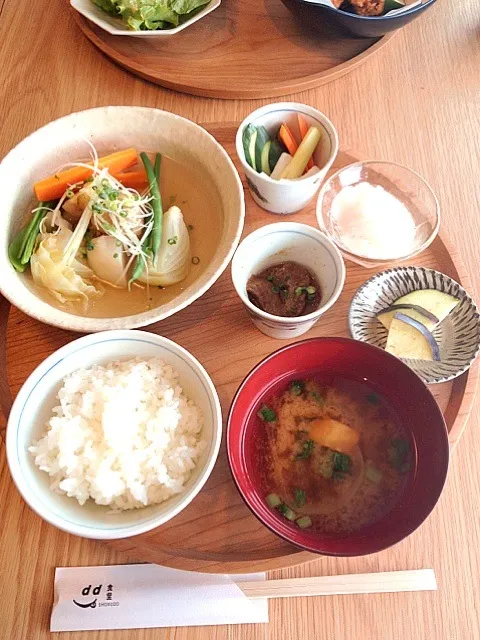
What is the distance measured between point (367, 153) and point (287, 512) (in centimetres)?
113

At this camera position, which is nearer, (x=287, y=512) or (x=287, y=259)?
(x=287, y=512)

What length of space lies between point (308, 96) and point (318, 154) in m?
0.42

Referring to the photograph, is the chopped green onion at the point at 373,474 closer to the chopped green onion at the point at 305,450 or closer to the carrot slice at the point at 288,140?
the chopped green onion at the point at 305,450

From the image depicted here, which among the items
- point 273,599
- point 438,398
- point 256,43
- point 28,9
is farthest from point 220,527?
point 28,9

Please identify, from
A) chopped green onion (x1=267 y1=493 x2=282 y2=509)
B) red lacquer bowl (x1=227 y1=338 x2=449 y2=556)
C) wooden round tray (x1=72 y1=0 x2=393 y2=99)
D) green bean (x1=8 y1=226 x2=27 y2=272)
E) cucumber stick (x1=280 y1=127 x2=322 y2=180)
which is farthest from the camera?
wooden round tray (x1=72 y1=0 x2=393 y2=99)

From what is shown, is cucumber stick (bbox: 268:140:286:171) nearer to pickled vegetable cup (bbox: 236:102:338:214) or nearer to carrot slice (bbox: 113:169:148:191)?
pickled vegetable cup (bbox: 236:102:338:214)

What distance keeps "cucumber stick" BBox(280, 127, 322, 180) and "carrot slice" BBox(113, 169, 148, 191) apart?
1.30ft

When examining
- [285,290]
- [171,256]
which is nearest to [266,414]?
[285,290]

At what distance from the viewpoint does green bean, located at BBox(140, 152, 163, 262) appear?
1.40 metres

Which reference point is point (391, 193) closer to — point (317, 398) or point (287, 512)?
point (317, 398)

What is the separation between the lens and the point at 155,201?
4.80ft

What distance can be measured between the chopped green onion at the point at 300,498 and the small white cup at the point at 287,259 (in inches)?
14.6

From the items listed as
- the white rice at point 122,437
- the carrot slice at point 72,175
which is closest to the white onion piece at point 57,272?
the carrot slice at point 72,175

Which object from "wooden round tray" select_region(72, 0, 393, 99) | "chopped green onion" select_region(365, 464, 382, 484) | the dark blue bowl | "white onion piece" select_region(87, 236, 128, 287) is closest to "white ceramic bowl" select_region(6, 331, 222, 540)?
"white onion piece" select_region(87, 236, 128, 287)
